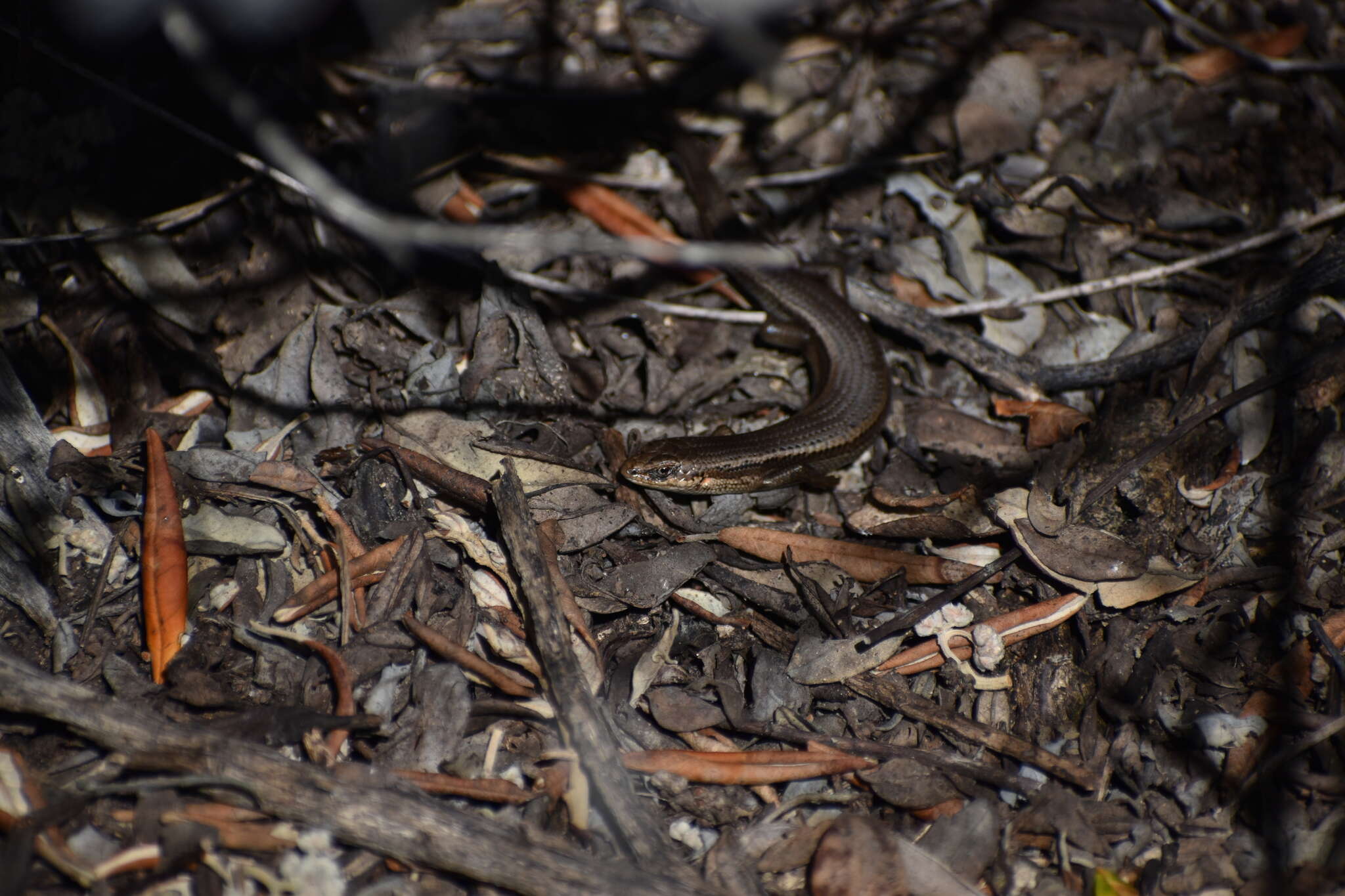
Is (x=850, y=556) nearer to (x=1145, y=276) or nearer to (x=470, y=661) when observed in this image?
(x=470, y=661)

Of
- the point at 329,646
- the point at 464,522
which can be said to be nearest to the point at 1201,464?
the point at 464,522

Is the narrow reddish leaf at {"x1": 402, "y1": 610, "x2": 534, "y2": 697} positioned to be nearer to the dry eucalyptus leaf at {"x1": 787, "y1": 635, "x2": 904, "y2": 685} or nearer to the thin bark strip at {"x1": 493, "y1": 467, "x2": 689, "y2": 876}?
the thin bark strip at {"x1": 493, "y1": 467, "x2": 689, "y2": 876}

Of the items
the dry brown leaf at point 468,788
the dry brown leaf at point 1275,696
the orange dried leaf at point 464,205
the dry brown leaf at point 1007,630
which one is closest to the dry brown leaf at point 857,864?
the dry brown leaf at point 1007,630

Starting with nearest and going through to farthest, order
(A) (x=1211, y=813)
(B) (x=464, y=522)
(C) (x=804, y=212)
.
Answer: (A) (x=1211, y=813)
(B) (x=464, y=522)
(C) (x=804, y=212)

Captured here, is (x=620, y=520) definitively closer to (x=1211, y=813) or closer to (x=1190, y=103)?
(x=1211, y=813)

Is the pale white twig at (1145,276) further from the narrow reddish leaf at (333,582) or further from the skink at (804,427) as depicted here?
the narrow reddish leaf at (333,582)

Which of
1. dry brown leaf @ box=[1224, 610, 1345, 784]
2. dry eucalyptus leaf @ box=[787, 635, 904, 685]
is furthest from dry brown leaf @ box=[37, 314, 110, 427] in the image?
dry brown leaf @ box=[1224, 610, 1345, 784]
